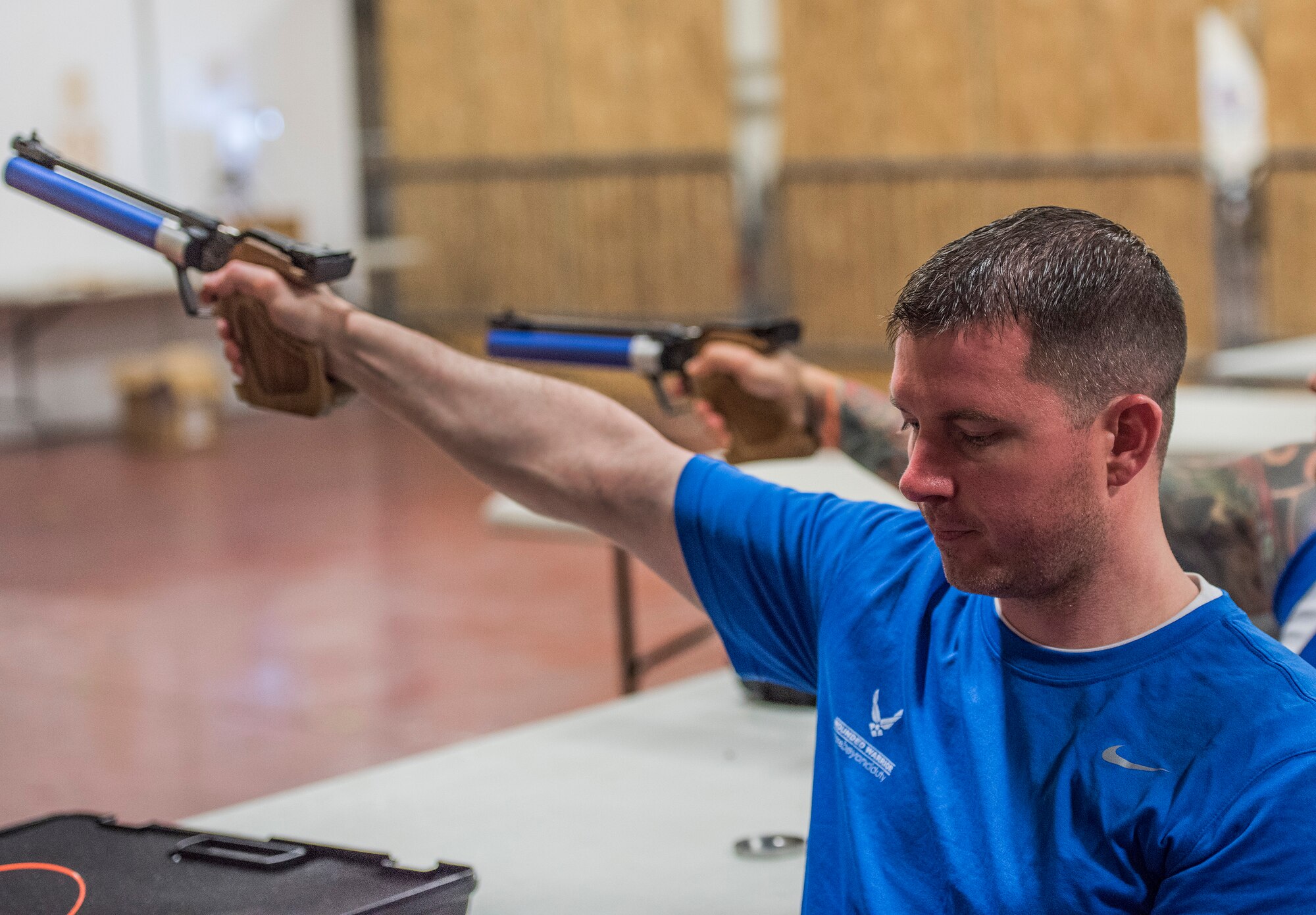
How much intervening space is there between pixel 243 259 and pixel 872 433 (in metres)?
0.89

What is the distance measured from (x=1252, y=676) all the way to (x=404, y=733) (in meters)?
3.69

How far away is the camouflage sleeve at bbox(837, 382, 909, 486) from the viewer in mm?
2277

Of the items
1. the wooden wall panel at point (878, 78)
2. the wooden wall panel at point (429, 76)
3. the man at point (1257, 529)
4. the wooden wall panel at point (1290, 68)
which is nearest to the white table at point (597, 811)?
the man at point (1257, 529)

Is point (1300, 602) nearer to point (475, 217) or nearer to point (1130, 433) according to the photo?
point (1130, 433)

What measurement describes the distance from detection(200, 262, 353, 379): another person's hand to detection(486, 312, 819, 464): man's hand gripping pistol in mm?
401

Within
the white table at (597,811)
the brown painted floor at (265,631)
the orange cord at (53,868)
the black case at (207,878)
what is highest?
the black case at (207,878)

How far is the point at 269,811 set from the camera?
206 cm

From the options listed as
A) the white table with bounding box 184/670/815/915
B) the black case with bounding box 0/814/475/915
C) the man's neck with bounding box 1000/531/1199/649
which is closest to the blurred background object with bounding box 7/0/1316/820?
the white table with bounding box 184/670/815/915

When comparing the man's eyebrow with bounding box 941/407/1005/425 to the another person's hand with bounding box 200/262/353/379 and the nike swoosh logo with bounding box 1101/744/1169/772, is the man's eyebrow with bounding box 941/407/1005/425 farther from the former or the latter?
the another person's hand with bounding box 200/262/353/379

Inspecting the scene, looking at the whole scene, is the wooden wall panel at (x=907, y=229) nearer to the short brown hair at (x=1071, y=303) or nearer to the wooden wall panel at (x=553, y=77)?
the wooden wall panel at (x=553, y=77)

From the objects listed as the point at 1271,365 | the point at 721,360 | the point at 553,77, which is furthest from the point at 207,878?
the point at 553,77

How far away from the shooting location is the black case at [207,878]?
1.47 meters

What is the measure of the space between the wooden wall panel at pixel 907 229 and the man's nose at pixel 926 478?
790 cm

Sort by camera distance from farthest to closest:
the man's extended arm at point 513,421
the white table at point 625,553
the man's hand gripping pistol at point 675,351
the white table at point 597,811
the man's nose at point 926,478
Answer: the white table at point 625,553, the man's hand gripping pistol at point 675,351, the white table at point 597,811, the man's extended arm at point 513,421, the man's nose at point 926,478
